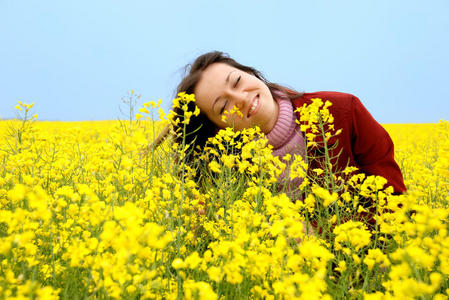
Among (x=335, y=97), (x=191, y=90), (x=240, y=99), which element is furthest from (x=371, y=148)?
(x=191, y=90)

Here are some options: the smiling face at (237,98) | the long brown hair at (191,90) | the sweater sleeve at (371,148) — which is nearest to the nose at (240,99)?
the smiling face at (237,98)

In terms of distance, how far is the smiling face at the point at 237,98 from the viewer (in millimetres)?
2764

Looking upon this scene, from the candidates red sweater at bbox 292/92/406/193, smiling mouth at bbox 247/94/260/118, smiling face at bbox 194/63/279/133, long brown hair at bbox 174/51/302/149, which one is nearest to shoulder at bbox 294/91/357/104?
red sweater at bbox 292/92/406/193

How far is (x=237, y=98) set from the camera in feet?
→ 8.93

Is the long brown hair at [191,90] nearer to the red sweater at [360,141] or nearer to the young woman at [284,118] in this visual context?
the young woman at [284,118]

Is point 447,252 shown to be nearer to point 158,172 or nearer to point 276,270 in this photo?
point 276,270

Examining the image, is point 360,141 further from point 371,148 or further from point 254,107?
point 254,107

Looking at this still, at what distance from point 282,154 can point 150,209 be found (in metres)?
1.39

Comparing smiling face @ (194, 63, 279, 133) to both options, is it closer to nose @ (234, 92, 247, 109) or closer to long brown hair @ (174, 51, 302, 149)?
nose @ (234, 92, 247, 109)

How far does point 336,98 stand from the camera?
298 cm

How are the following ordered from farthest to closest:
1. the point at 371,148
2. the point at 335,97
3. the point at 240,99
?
the point at 335,97 → the point at 371,148 → the point at 240,99

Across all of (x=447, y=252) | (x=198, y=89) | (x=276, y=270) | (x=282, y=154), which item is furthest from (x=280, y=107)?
(x=447, y=252)

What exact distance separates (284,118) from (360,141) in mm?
696

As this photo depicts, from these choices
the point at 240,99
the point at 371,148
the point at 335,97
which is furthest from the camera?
the point at 335,97
